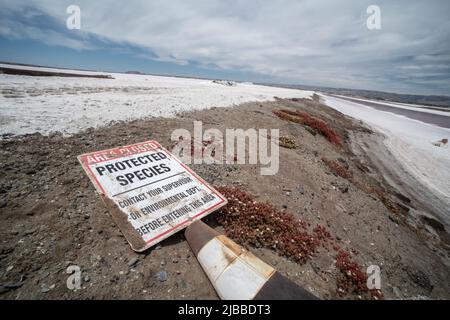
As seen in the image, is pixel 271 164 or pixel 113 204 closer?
pixel 113 204

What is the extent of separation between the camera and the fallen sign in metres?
4.69

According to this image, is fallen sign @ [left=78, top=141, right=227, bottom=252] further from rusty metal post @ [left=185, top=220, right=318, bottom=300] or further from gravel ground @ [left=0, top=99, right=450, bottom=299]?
rusty metal post @ [left=185, top=220, right=318, bottom=300]

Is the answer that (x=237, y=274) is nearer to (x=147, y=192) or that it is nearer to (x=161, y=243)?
(x=161, y=243)

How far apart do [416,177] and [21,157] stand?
2310 centimetres

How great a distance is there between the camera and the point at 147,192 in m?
5.45

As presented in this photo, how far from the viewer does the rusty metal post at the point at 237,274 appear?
142 inches

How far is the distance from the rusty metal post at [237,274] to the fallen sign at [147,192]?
31.6 inches

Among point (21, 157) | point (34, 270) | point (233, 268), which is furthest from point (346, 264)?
point (21, 157)

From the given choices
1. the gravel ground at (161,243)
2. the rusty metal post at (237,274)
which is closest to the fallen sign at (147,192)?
the gravel ground at (161,243)

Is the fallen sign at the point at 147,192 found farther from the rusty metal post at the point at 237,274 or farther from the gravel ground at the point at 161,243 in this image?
the rusty metal post at the point at 237,274

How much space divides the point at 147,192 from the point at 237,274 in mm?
2972

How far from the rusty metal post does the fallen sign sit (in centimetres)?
80
